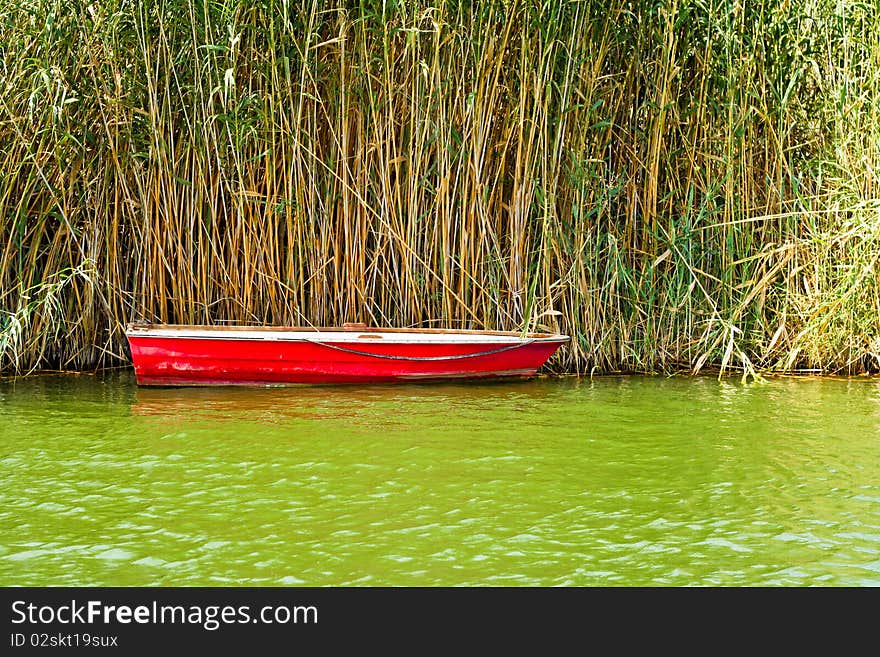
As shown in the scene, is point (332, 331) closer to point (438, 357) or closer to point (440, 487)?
point (438, 357)

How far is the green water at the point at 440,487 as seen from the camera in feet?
11.3

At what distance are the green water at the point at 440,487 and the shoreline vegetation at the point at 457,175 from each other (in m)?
0.76

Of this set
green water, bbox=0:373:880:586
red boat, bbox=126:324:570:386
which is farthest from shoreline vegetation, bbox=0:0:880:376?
green water, bbox=0:373:880:586

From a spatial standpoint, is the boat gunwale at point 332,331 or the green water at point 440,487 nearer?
the green water at point 440,487

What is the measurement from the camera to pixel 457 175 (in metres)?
7.12

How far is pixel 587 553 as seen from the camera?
3.56m

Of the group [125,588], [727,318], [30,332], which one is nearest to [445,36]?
[727,318]

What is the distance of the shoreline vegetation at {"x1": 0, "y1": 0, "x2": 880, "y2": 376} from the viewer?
6.98 metres

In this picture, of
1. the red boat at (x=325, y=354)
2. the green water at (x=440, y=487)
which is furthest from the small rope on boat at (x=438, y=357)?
the green water at (x=440, y=487)

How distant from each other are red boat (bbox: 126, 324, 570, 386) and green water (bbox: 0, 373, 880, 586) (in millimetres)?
182

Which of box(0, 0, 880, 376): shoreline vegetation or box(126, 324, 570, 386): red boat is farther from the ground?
box(0, 0, 880, 376): shoreline vegetation

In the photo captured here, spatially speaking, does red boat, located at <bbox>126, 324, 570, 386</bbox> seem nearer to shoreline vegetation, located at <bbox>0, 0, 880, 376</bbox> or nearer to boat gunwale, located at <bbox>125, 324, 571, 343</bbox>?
boat gunwale, located at <bbox>125, 324, 571, 343</bbox>

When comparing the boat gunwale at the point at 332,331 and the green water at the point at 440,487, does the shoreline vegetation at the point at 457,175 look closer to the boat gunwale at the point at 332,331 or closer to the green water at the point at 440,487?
the boat gunwale at the point at 332,331
